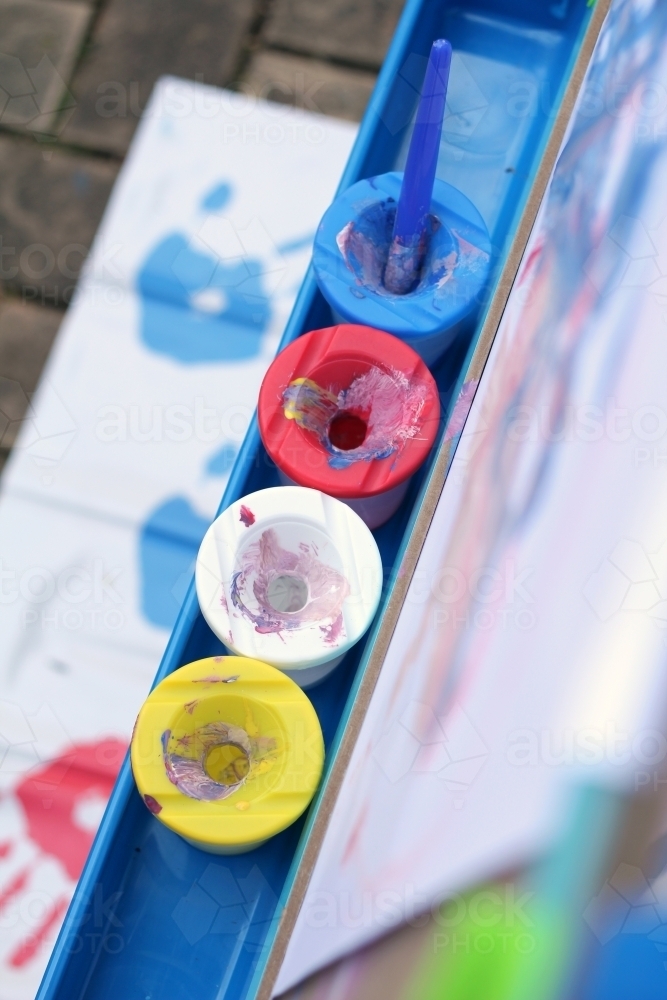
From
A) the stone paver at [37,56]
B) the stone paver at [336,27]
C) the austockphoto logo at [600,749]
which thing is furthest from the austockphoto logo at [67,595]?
the stone paver at [336,27]

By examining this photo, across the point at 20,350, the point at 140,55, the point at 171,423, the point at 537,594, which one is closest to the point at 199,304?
the point at 171,423

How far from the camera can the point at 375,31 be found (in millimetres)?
1673

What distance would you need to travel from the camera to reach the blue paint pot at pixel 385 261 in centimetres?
72

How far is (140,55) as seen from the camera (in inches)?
65.6

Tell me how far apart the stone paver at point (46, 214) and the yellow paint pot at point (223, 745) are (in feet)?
3.44

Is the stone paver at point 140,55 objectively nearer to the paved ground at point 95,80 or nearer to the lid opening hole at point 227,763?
the paved ground at point 95,80

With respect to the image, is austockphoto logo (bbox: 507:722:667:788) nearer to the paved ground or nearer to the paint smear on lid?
the paint smear on lid

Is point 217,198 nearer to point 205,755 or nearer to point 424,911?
point 205,755

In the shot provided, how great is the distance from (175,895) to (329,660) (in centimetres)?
20

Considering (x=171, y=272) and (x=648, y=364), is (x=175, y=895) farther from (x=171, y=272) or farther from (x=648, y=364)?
(x=171, y=272)

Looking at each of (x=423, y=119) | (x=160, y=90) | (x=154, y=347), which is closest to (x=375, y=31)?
(x=160, y=90)

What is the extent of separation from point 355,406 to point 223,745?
0.29 m

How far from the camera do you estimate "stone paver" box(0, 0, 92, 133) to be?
1637 millimetres

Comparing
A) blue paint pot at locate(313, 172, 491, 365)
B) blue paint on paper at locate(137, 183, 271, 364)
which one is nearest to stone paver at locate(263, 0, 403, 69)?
blue paint on paper at locate(137, 183, 271, 364)
